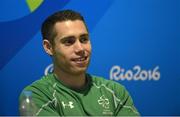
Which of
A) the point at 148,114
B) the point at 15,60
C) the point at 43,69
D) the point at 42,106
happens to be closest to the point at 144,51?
the point at 148,114

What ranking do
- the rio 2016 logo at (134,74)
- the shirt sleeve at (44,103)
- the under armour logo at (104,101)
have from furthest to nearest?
the rio 2016 logo at (134,74)
the under armour logo at (104,101)
the shirt sleeve at (44,103)

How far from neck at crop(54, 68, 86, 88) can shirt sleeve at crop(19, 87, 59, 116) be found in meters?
0.14

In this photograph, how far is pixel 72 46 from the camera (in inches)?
66.1

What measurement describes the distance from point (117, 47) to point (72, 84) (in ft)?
2.78

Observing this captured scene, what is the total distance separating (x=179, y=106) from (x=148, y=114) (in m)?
0.24

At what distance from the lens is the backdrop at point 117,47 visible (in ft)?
7.73

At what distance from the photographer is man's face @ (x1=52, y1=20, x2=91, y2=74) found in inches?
65.9

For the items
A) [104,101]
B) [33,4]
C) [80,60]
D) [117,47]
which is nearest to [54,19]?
[80,60]

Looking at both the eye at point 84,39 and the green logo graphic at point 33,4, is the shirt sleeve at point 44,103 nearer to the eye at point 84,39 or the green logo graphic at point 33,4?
the eye at point 84,39

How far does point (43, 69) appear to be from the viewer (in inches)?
94.3

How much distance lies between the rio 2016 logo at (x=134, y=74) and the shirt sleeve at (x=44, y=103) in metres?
0.96

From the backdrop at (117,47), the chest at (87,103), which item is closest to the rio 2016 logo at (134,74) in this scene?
the backdrop at (117,47)

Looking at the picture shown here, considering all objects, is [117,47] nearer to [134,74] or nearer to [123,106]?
[134,74]

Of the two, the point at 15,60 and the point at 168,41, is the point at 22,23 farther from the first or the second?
the point at 168,41
